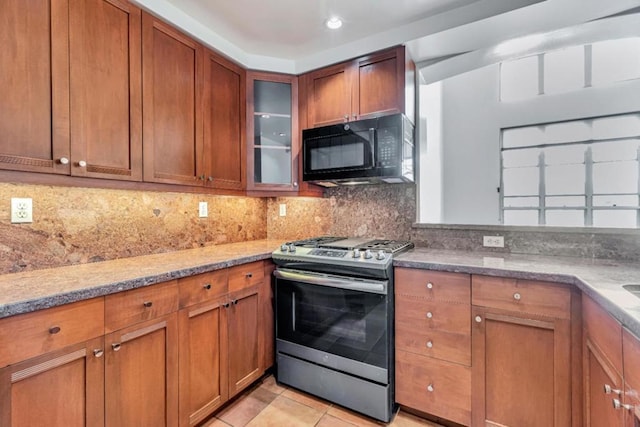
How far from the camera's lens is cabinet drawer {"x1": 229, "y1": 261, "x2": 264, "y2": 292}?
174cm

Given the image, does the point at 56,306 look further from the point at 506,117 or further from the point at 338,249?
the point at 506,117

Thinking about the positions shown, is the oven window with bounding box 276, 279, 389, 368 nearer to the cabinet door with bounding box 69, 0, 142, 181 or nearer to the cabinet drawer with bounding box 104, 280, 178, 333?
the cabinet drawer with bounding box 104, 280, 178, 333

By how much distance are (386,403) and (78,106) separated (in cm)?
A: 220

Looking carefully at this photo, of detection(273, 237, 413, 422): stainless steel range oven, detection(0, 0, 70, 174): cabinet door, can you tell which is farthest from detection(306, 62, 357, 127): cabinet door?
detection(0, 0, 70, 174): cabinet door

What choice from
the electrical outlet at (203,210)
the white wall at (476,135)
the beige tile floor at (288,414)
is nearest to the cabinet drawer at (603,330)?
the beige tile floor at (288,414)

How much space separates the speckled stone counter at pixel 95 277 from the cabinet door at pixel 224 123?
614 millimetres

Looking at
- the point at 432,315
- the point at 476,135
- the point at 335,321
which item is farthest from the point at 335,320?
the point at 476,135

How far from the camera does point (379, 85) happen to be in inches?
81.7

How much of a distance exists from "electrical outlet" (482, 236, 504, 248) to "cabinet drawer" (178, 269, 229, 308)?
1739 millimetres

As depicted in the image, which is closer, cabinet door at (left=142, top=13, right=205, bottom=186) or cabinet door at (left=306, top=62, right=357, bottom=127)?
cabinet door at (left=142, top=13, right=205, bottom=186)

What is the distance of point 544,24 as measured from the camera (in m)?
1.72

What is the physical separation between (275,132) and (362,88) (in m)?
0.77

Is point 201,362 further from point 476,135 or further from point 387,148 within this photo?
point 476,135

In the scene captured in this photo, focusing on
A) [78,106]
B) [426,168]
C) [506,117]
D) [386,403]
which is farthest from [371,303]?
[506,117]
